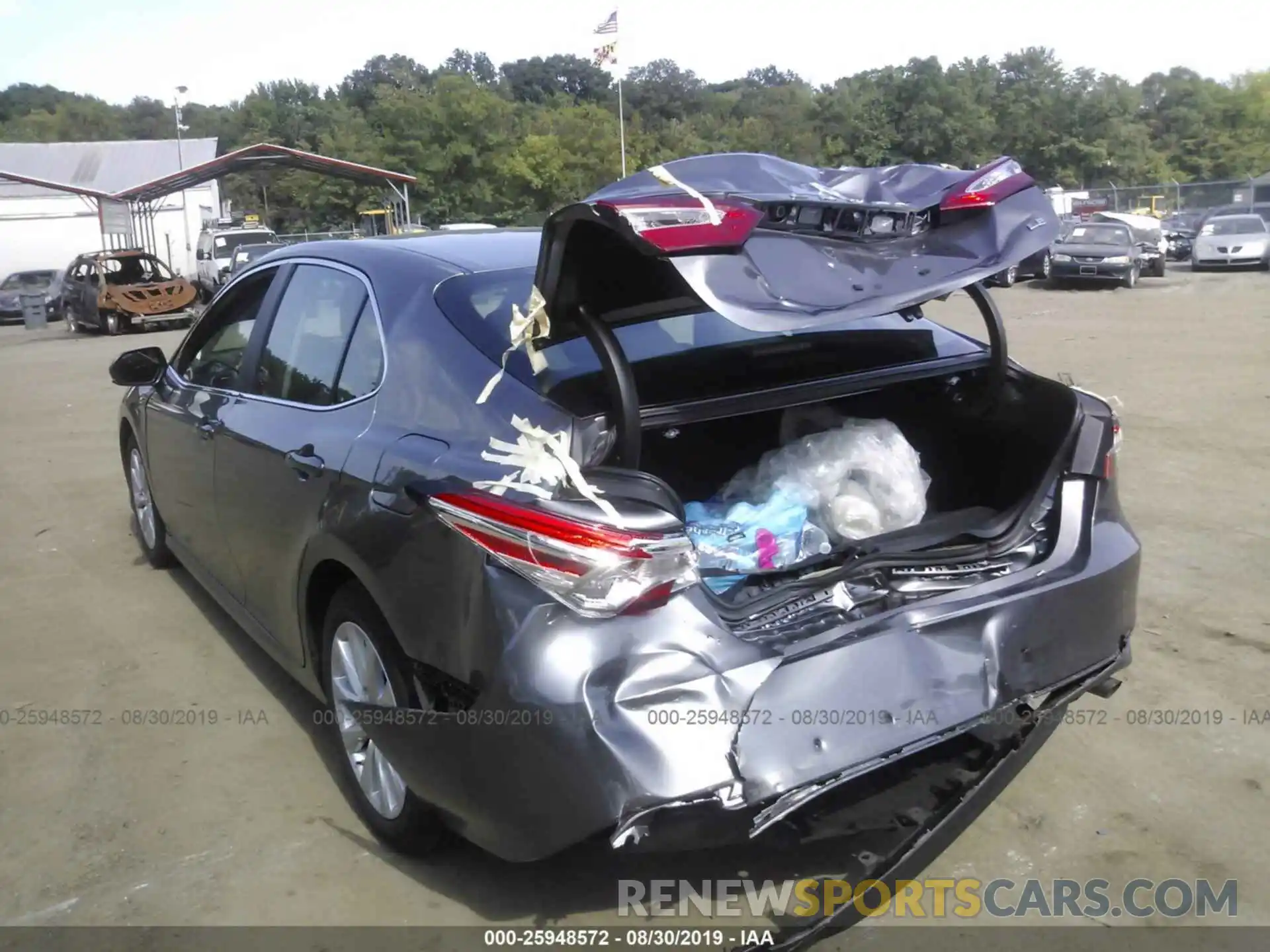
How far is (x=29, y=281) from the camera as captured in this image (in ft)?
102

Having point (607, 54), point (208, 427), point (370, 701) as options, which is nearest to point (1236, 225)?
point (607, 54)

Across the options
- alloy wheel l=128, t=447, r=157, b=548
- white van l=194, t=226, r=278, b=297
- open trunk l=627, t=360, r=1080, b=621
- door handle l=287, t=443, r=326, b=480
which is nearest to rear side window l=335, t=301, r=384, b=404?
door handle l=287, t=443, r=326, b=480

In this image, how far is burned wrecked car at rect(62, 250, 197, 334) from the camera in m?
22.5

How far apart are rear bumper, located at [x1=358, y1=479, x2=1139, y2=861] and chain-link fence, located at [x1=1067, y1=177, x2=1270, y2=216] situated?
3976 cm

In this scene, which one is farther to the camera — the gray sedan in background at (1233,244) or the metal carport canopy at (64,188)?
the metal carport canopy at (64,188)

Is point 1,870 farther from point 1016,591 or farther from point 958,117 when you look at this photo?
point 958,117

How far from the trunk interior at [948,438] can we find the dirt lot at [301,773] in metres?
0.91

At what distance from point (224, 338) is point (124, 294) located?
19821mm

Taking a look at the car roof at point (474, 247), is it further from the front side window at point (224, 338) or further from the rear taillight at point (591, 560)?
the rear taillight at point (591, 560)

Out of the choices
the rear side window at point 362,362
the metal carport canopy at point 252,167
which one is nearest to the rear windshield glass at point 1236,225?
the metal carport canopy at point 252,167

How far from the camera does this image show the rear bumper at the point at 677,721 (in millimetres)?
2479

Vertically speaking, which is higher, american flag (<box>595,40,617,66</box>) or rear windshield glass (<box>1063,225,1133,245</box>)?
american flag (<box>595,40,617,66</box>)

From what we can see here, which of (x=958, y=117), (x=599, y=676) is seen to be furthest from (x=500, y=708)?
(x=958, y=117)

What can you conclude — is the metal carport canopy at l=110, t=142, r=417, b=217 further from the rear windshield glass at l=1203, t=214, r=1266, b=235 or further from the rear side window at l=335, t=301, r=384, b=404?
the rear side window at l=335, t=301, r=384, b=404
